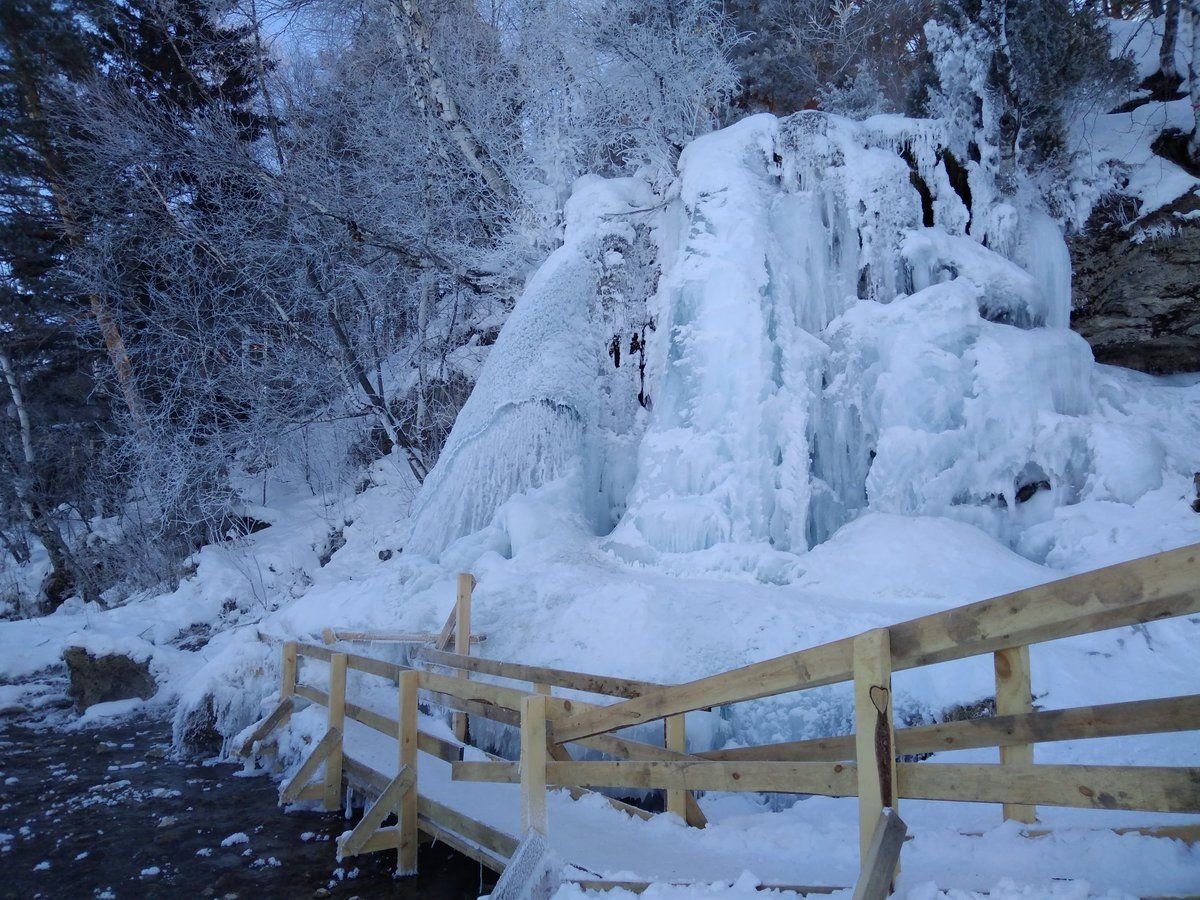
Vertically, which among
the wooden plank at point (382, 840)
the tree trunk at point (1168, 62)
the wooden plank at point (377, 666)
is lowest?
the wooden plank at point (382, 840)

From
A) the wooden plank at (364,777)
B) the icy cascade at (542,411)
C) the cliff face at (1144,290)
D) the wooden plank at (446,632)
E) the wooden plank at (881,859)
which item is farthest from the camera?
the icy cascade at (542,411)

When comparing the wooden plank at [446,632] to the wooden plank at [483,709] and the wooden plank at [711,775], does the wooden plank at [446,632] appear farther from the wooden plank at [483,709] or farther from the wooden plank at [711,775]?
the wooden plank at [711,775]

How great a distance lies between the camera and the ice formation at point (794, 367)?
7.66 m

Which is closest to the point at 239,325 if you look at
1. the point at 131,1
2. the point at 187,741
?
the point at 131,1

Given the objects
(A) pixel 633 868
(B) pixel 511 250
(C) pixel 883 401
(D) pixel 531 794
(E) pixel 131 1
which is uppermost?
(E) pixel 131 1

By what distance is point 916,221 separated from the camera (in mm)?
8875

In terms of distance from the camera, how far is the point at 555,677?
5.05 meters

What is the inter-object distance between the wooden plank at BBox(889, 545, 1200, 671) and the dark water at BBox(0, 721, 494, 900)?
10.9ft

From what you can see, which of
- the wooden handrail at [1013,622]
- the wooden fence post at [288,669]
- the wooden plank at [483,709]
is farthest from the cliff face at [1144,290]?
the wooden fence post at [288,669]

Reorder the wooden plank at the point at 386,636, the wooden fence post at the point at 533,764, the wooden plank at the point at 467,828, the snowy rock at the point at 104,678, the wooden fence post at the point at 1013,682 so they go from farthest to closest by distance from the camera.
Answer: the snowy rock at the point at 104,678
the wooden plank at the point at 386,636
the wooden plank at the point at 467,828
the wooden fence post at the point at 533,764
the wooden fence post at the point at 1013,682

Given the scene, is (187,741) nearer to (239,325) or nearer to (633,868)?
(633,868)

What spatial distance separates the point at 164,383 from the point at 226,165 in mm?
4400

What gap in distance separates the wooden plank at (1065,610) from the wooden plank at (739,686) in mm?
191

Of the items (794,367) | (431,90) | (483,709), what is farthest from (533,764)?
(431,90)
